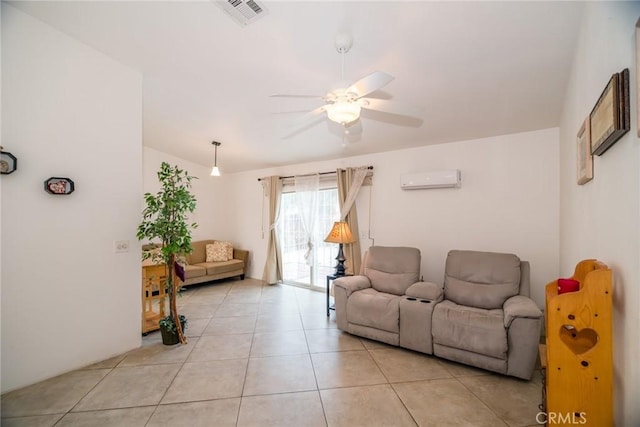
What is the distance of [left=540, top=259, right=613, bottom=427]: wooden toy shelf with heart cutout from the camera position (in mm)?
1158

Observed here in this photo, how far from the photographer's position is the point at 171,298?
9.84ft

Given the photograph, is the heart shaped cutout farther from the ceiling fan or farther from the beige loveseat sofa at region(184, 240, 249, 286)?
the beige loveseat sofa at region(184, 240, 249, 286)

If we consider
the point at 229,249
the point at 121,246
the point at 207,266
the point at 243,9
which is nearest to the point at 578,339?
the point at 243,9

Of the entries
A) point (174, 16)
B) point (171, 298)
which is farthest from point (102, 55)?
point (171, 298)

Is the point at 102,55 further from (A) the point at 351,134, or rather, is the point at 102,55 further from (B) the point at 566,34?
(B) the point at 566,34

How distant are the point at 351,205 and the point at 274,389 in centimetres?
289

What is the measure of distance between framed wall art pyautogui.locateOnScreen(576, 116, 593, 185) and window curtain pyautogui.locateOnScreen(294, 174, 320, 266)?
3.55 m

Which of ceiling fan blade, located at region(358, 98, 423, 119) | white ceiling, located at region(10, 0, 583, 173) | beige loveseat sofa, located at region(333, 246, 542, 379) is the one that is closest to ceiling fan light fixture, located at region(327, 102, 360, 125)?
ceiling fan blade, located at region(358, 98, 423, 119)

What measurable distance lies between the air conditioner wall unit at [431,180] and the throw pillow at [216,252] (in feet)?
13.2

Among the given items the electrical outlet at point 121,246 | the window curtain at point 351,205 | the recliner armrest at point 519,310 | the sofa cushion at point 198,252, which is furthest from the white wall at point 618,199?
the sofa cushion at point 198,252

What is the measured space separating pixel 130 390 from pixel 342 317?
6.83 feet

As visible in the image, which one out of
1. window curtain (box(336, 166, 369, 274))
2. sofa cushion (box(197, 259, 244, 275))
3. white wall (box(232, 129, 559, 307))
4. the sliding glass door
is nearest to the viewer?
white wall (box(232, 129, 559, 307))

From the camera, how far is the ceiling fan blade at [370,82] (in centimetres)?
167

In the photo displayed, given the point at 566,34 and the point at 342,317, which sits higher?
the point at 566,34
